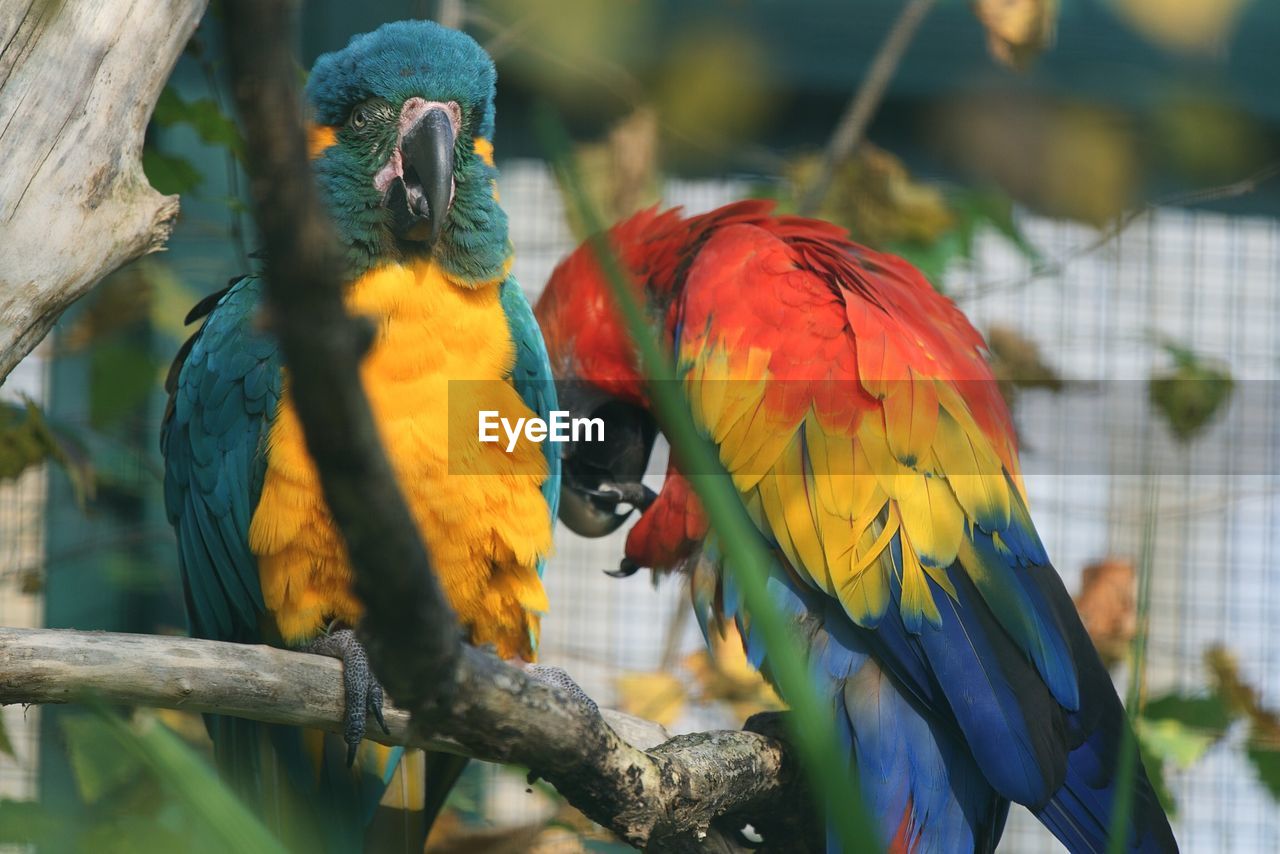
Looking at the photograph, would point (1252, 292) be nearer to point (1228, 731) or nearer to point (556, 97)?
point (1228, 731)

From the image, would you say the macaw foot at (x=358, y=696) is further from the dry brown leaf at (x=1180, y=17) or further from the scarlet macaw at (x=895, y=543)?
the dry brown leaf at (x=1180, y=17)

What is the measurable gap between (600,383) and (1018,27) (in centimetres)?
80

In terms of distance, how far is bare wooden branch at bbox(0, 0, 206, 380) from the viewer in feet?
3.31

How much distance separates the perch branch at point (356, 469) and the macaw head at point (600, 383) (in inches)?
34.8

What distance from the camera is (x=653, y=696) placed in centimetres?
195

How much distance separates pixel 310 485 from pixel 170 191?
0.54 meters

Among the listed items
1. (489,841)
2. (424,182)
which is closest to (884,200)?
(424,182)

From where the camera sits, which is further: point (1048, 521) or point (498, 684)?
point (1048, 521)

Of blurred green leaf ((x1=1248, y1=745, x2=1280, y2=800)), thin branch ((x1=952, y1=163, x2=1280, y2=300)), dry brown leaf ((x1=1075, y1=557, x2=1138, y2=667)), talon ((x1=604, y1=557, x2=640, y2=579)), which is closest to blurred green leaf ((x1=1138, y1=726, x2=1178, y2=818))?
blurred green leaf ((x1=1248, y1=745, x2=1280, y2=800))

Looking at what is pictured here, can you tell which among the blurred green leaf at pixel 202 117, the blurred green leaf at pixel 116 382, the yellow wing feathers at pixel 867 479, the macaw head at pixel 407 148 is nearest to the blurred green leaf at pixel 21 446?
the blurred green leaf at pixel 116 382

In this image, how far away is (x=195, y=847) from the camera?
79cm

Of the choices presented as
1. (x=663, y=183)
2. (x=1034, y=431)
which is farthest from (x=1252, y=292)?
(x=663, y=183)

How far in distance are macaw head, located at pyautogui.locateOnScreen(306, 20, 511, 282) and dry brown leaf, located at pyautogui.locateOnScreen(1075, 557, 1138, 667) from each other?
1156 mm

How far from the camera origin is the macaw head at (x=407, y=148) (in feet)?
3.90
